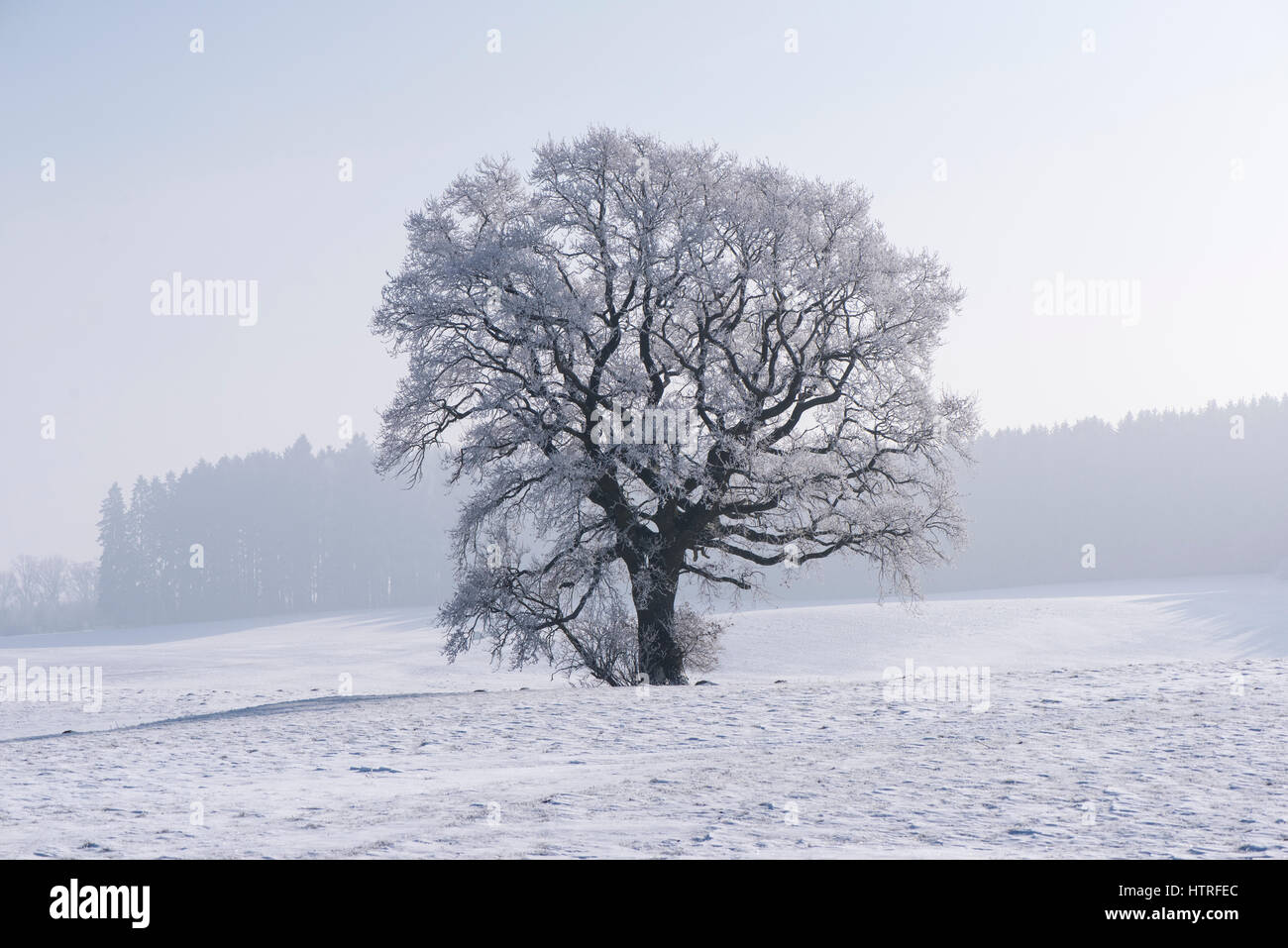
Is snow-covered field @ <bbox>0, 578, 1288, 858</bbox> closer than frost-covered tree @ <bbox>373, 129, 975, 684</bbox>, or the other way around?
snow-covered field @ <bbox>0, 578, 1288, 858</bbox>

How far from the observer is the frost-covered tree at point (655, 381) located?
2167cm

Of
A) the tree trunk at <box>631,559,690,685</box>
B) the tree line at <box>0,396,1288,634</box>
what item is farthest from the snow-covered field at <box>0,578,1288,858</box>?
the tree line at <box>0,396,1288,634</box>

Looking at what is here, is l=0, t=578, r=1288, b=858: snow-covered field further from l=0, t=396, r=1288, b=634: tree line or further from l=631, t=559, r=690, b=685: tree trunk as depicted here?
l=0, t=396, r=1288, b=634: tree line

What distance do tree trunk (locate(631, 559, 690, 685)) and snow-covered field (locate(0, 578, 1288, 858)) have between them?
257cm

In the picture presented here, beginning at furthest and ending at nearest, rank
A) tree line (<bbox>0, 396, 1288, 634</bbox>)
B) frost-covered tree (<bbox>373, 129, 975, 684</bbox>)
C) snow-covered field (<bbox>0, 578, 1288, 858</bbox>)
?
tree line (<bbox>0, 396, 1288, 634</bbox>) → frost-covered tree (<bbox>373, 129, 975, 684</bbox>) → snow-covered field (<bbox>0, 578, 1288, 858</bbox>)

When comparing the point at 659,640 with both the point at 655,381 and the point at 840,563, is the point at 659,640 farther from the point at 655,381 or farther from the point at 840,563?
the point at 840,563

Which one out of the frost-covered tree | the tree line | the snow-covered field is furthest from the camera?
the tree line

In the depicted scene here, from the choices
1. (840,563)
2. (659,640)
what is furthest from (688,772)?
(840,563)

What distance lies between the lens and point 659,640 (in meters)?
22.8

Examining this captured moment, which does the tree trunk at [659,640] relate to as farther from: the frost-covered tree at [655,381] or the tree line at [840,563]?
the tree line at [840,563]

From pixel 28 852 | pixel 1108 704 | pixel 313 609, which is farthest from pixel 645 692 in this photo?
pixel 313 609

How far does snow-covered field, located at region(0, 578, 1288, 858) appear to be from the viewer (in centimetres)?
788

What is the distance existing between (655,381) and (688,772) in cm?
1251
